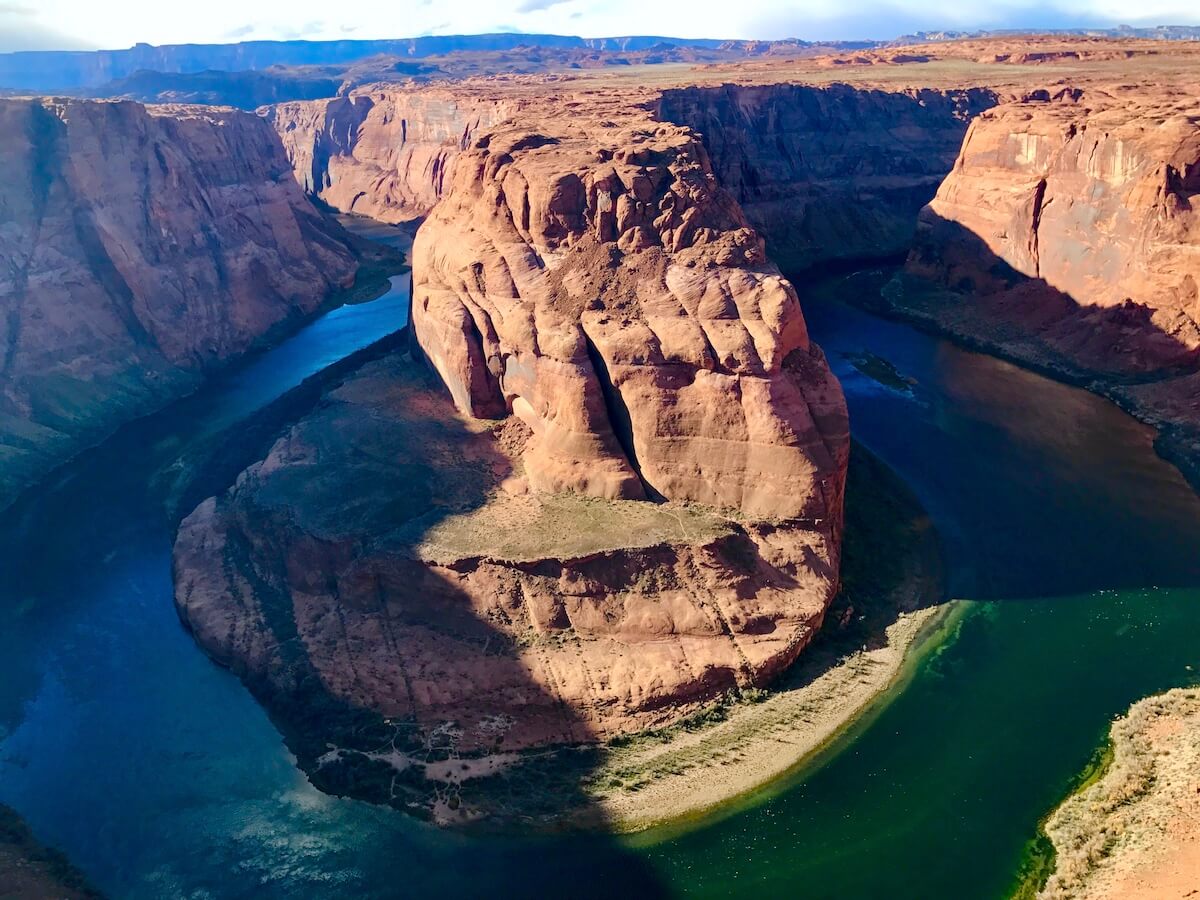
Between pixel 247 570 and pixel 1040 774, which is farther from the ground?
pixel 247 570

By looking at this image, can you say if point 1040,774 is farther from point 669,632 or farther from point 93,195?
point 93,195

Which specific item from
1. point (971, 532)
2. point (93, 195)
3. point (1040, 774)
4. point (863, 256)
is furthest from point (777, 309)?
point (863, 256)

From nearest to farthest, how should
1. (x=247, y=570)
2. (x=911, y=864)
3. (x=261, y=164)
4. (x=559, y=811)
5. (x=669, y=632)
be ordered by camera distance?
(x=911, y=864)
(x=559, y=811)
(x=669, y=632)
(x=247, y=570)
(x=261, y=164)

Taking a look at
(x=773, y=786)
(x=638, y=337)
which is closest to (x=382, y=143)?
(x=638, y=337)

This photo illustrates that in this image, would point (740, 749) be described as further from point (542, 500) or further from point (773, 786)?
point (542, 500)

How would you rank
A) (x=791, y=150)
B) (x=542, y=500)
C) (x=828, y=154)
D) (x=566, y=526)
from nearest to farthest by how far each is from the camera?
(x=566, y=526) < (x=542, y=500) < (x=791, y=150) < (x=828, y=154)

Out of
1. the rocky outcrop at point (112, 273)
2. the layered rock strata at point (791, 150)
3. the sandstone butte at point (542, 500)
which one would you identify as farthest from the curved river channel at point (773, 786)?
the layered rock strata at point (791, 150)

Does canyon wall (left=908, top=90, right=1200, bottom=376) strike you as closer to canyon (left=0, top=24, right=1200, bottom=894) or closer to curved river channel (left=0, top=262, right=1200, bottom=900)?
canyon (left=0, top=24, right=1200, bottom=894)
